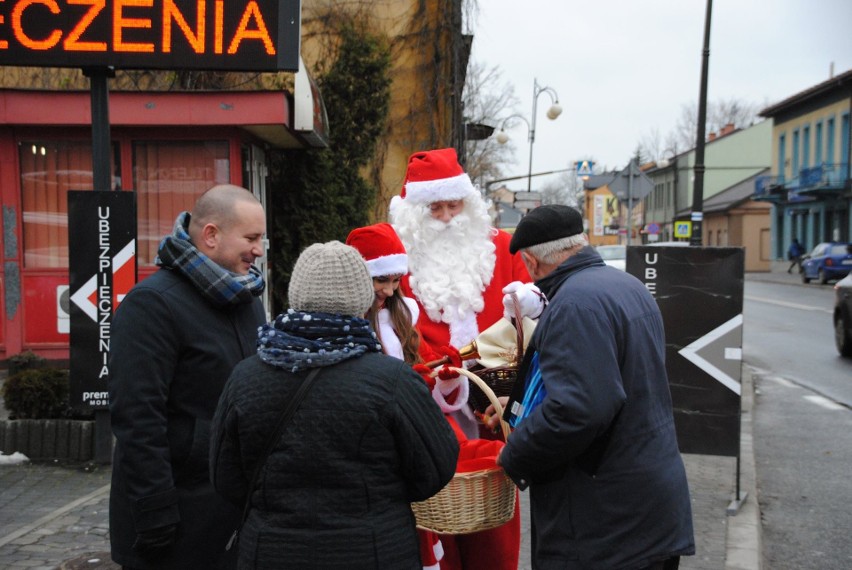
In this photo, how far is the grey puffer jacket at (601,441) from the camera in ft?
8.29

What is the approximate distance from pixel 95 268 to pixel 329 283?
4368 millimetres

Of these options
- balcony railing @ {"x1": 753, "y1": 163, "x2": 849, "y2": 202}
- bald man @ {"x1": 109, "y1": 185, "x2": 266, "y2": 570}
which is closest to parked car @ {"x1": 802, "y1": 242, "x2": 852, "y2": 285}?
balcony railing @ {"x1": 753, "y1": 163, "x2": 849, "y2": 202}

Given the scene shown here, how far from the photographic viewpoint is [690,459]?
23.9ft

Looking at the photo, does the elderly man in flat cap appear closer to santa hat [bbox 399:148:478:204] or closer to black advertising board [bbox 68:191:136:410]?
santa hat [bbox 399:148:478:204]

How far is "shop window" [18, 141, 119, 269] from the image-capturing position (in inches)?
405

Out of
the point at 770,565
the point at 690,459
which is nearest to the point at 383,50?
the point at 690,459

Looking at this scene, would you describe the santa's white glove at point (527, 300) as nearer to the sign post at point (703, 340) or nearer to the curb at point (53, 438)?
the sign post at point (703, 340)

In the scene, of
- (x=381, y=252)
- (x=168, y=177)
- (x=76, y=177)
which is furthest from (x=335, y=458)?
(x=76, y=177)

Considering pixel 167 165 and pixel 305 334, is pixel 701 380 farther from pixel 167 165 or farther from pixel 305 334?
pixel 167 165

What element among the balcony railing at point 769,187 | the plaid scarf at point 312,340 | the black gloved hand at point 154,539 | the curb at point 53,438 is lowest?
the curb at point 53,438

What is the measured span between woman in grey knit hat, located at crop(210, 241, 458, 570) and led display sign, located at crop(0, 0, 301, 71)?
312 cm

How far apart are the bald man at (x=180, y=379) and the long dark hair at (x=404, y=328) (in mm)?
596

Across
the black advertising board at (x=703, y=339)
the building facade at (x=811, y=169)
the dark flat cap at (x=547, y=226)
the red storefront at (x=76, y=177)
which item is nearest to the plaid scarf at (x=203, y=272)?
the dark flat cap at (x=547, y=226)

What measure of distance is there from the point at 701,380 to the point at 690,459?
1.67m
